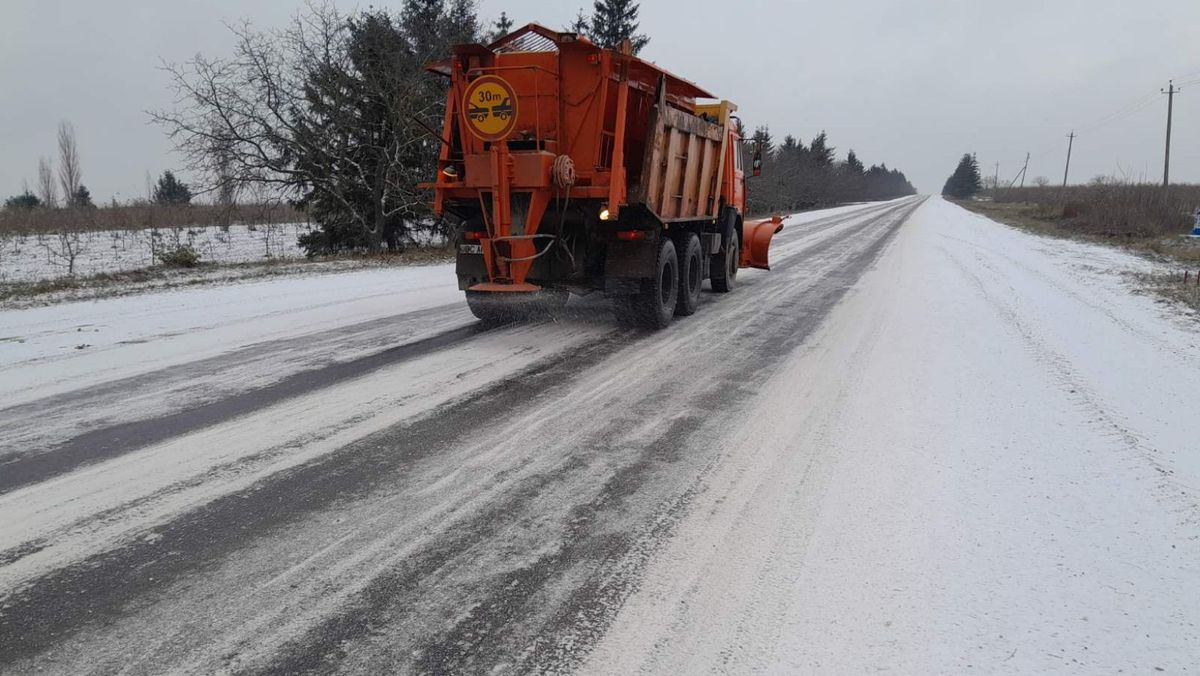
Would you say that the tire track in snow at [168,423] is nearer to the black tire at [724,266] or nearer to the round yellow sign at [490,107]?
the round yellow sign at [490,107]

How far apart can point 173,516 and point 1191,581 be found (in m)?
4.45

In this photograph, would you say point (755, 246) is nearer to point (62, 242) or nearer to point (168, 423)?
point (168, 423)

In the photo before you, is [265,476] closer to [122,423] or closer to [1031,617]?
[122,423]

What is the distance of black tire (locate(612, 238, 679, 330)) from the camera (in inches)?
308

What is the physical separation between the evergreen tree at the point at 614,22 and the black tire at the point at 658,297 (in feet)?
107

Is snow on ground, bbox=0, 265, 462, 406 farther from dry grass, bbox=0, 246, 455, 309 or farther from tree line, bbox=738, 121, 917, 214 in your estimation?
tree line, bbox=738, 121, 917, 214

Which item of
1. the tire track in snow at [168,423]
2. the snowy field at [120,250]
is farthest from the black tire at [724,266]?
the snowy field at [120,250]

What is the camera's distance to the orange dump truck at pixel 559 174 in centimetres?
708

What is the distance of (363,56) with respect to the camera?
17.5 m

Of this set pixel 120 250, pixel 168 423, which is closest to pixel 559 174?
pixel 168 423

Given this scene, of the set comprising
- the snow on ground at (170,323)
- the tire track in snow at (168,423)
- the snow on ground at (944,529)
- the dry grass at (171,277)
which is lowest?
the snow on ground at (944,529)

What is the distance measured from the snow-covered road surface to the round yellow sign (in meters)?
2.25

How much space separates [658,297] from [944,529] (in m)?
4.94

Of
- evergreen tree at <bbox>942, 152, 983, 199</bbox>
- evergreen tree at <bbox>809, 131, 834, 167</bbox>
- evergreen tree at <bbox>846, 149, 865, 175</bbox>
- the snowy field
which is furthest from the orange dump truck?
evergreen tree at <bbox>942, 152, 983, 199</bbox>
